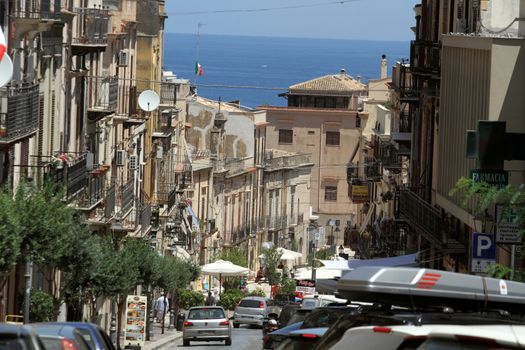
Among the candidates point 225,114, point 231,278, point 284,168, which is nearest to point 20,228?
point 231,278

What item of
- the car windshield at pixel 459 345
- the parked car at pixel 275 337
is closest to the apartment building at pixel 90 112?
the parked car at pixel 275 337

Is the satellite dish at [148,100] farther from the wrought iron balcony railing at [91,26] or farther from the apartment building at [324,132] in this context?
the apartment building at [324,132]

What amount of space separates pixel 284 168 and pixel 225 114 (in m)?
14.0

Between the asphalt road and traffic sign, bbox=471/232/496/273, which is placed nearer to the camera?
traffic sign, bbox=471/232/496/273

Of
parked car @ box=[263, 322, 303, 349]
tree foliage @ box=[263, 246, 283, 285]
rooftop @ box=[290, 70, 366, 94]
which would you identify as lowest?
tree foliage @ box=[263, 246, 283, 285]

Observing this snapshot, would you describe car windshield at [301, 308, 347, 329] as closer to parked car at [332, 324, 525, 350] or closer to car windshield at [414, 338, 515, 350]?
parked car at [332, 324, 525, 350]

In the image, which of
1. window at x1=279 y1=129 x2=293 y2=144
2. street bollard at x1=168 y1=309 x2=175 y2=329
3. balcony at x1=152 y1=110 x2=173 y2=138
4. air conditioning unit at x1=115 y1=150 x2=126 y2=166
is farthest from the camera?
window at x1=279 y1=129 x2=293 y2=144

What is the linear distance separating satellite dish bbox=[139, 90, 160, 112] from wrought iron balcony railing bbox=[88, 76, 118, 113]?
29.9 feet

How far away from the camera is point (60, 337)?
58.2ft

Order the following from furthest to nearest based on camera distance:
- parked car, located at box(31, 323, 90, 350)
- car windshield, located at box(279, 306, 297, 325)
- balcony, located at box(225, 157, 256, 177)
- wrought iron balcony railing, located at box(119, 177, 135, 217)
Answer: balcony, located at box(225, 157, 256, 177) → wrought iron balcony railing, located at box(119, 177, 135, 217) → car windshield, located at box(279, 306, 297, 325) → parked car, located at box(31, 323, 90, 350)

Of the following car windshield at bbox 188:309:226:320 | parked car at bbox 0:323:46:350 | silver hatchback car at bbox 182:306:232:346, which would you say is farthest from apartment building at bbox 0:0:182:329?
parked car at bbox 0:323:46:350

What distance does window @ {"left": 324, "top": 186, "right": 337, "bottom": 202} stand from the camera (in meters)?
137

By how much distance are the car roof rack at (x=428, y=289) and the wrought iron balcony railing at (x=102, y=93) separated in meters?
38.8

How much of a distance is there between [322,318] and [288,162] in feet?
314
